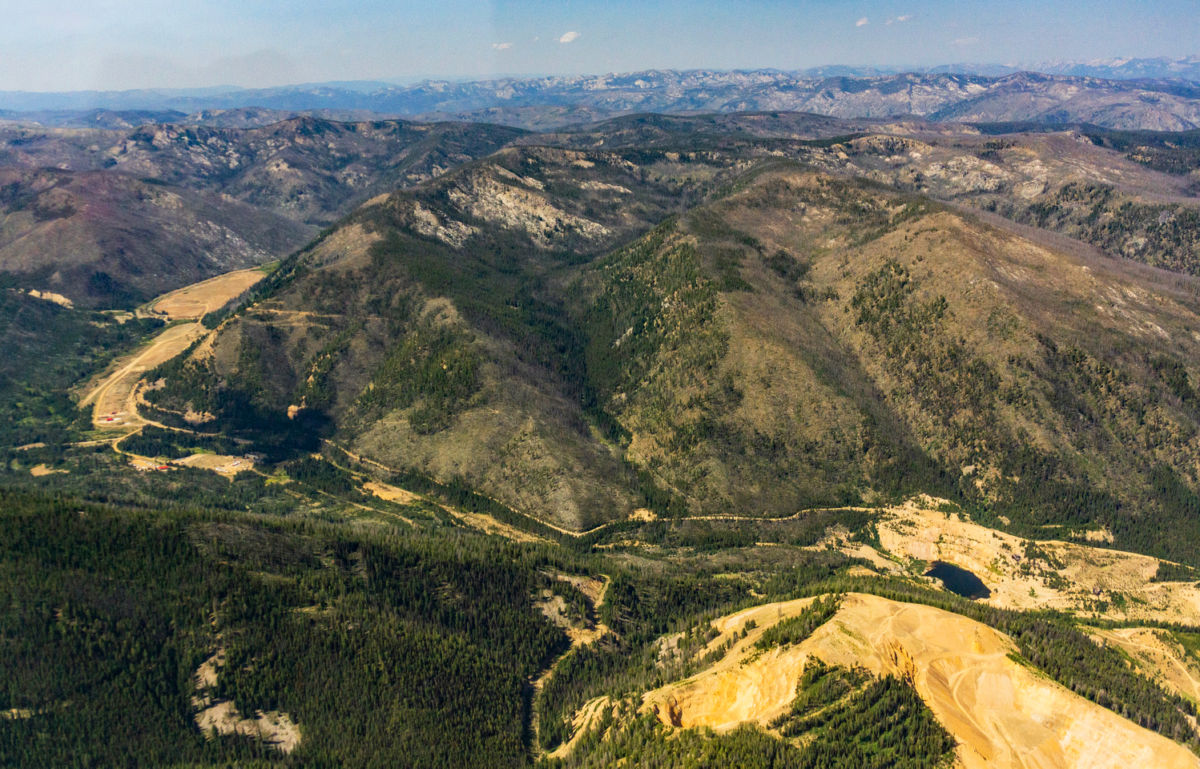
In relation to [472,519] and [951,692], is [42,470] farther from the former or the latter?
[951,692]

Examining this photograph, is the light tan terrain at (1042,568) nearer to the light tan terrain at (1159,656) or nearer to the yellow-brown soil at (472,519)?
the light tan terrain at (1159,656)

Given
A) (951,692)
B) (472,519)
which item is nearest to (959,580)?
(951,692)

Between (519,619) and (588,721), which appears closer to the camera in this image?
(588,721)

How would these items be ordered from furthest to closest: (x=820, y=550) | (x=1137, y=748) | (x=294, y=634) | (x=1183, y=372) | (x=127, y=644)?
1. (x=1183, y=372)
2. (x=820, y=550)
3. (x=294, y=634)
4. (x=127, y=644)
5. (x=1137, y=748)

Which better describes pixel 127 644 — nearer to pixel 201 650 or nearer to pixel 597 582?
pixel 201 650

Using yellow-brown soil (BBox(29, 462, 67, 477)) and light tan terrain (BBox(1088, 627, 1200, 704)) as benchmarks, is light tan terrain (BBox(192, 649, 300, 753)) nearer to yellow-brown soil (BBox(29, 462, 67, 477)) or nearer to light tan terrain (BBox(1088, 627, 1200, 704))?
yellow-brown soil (BBox(29, 462, 67, 477))

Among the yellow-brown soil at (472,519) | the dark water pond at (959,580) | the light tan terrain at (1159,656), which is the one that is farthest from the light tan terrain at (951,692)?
the yellow-brown soil at (472,519)

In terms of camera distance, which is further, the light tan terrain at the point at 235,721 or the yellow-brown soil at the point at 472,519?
the yellow-brown soil at the point at 472,519

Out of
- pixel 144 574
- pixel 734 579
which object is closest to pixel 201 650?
pixel 144 574
